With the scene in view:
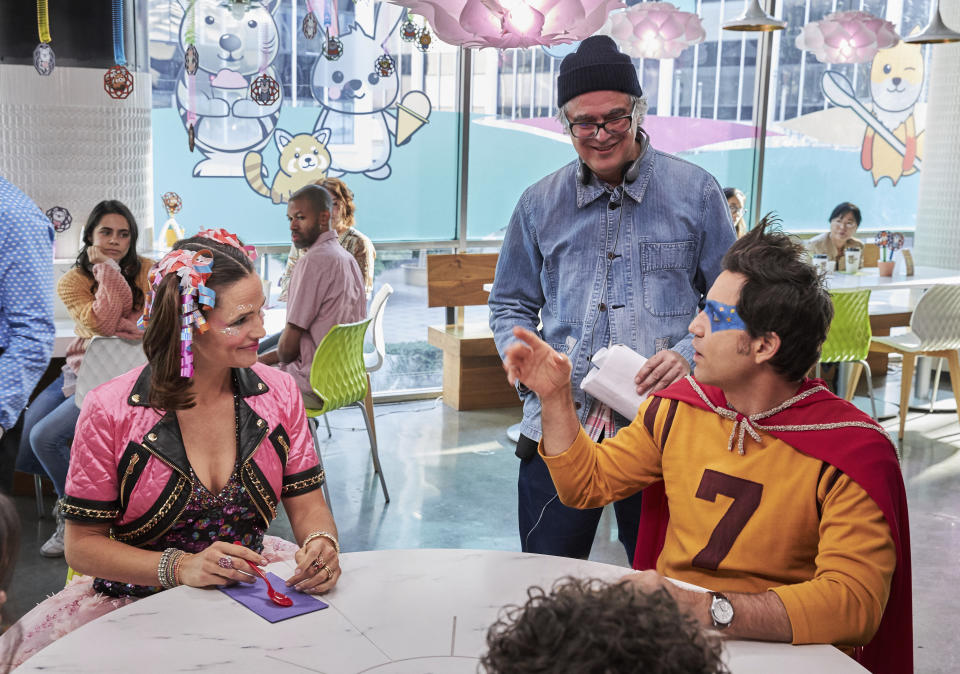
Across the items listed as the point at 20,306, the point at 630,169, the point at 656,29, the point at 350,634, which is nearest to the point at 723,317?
the point at 630,169

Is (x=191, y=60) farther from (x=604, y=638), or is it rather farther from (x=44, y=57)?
(x=604, y=638)

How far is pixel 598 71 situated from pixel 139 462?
1.34 m

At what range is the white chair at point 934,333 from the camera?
5.51m

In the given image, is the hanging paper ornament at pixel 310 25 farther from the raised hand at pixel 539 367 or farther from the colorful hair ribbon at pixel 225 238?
the raised hand at pixel 539 367

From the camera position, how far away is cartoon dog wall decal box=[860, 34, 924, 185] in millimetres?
7789

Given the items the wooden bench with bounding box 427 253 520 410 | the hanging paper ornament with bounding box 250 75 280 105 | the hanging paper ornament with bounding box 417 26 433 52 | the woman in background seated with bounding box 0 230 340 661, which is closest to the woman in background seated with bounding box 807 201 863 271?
the wooden bench with bounding box 427 253 520 410

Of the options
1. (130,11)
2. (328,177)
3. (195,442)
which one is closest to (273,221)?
(328,177)

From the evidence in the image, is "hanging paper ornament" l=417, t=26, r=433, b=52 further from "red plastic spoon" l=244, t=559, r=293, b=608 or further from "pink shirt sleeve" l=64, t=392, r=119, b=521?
"red plastic spoon" l=244, t=559, r=293, b=608

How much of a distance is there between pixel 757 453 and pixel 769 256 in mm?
379

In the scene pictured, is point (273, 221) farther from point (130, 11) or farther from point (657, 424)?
point (657, 424)

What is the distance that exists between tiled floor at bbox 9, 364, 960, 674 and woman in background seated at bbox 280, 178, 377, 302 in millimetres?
946

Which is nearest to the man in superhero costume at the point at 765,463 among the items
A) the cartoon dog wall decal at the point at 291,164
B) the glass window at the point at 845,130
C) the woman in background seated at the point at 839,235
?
the cartoon dog wall decal at the point at 291,164

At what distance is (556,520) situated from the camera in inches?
93.9

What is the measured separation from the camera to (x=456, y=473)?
493 cm
